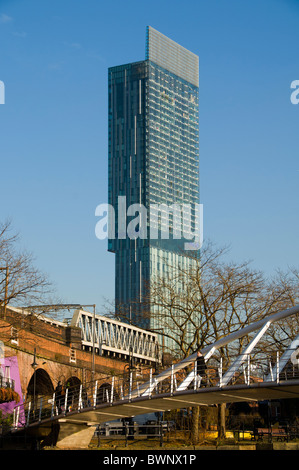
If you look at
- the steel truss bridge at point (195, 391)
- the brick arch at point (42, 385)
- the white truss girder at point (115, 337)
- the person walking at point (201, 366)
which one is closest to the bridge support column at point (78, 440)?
the steel truss bridge at point (195, 391)

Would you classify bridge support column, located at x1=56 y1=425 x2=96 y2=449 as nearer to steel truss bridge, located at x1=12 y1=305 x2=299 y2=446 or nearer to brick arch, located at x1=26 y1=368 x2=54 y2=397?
steel truss bridge, located at x1=12 y1=305 x2=299 y2=446

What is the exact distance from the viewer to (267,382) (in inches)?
1157

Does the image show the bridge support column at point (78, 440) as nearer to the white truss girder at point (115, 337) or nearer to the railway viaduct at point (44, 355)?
the railway viaduct at point (44, 355)

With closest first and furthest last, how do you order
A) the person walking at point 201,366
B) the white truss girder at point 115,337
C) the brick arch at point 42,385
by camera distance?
1. the person walking at point 201,366
2. the brick arch at point 42,385
3. the white truss girder at point 115,337

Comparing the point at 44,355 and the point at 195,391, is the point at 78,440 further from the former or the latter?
the point at 44,355

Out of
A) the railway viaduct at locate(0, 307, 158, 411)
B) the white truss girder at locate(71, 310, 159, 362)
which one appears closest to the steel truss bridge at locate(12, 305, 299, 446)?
the railway viaduct at locate(0, 307, 158, 411)

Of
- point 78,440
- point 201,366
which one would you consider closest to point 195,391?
point 201,366

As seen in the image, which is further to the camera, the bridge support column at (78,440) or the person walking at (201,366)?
the bridge support column at (78,440)

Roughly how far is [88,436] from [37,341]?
54.0 feet

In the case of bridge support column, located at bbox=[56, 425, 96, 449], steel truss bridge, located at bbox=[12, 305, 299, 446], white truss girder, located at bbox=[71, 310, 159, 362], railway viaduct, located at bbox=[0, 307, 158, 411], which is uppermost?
white truss girder, located at bbox=[71, 310, 159, 362]
